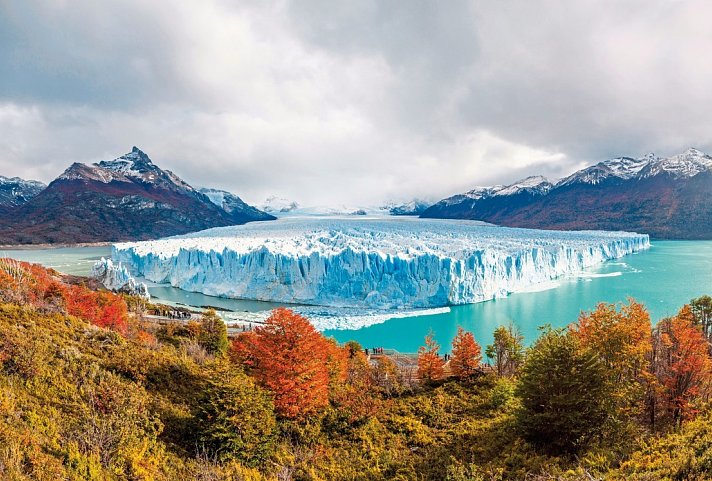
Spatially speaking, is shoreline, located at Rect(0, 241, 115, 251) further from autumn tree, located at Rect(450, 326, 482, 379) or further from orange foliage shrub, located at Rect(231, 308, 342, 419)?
autumn tree, located at Rect(450, 326, 482, 379)

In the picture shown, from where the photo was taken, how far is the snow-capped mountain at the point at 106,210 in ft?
286

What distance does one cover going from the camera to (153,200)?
10544 centimetres

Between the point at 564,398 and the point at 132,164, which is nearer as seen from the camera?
the point at 564,398

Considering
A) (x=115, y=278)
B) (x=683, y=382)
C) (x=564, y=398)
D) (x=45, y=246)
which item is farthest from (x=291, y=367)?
(x=45, y=246)

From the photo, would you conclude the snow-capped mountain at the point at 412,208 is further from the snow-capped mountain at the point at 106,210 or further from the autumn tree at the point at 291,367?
A: the autumn tree at the point at 291,367

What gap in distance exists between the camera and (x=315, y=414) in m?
10.2

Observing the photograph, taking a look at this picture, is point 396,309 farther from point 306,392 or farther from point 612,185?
point 612,185

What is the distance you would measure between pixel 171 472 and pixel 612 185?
12912 centimetres

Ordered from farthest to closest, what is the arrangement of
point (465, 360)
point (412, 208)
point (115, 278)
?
point (412, 208) < point (115, 278) < point (465, 360)

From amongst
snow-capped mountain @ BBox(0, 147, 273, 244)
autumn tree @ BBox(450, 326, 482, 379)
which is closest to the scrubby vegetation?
autumn tree @ BBox(450, 326, 482, 379)

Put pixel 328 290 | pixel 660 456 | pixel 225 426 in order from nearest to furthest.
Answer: pixel 660 456
pixel 225 426
pixel 328 290

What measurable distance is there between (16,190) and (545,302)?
177m

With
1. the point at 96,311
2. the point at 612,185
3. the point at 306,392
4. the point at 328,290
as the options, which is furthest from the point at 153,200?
the point at 612,185

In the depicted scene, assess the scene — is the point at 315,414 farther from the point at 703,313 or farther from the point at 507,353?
the point at 703,313
